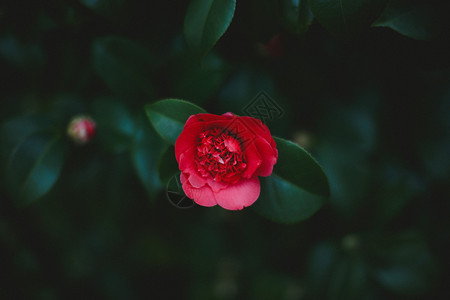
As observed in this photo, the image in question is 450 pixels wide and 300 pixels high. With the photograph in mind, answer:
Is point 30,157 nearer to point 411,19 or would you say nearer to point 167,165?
point 167,165

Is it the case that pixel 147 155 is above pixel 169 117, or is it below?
below

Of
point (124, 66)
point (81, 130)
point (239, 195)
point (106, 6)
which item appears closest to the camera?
point (239, 195)

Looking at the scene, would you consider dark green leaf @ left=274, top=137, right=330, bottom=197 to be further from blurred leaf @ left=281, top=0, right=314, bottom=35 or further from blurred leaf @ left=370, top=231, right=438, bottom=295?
blurred leaf @ left=370, top=231, right=438, bottom=295

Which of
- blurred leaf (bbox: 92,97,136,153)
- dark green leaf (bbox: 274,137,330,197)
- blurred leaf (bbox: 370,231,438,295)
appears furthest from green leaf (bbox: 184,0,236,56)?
blurred leaf (bbox: 370,231,438,295)

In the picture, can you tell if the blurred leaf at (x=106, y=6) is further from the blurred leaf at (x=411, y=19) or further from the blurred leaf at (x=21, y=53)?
the blurred leaf at (x=411, y=19)

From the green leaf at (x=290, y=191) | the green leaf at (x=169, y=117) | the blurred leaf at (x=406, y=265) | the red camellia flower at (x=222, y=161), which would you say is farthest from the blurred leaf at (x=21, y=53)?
the blurred leaf at (x=406, y=265)

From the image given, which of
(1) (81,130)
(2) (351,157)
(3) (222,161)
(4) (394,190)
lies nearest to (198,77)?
(3) (222,161)
